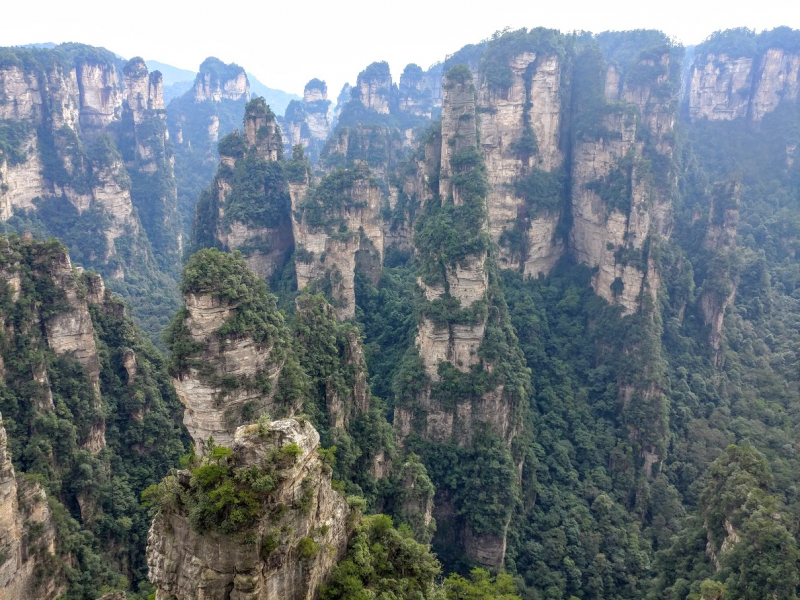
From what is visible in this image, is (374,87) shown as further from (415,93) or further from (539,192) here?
(539,192)

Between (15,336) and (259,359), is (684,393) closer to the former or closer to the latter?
(259,359)

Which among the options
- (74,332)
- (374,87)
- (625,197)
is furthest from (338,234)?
(374,87)

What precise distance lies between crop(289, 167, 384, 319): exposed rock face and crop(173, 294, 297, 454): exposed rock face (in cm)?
2329

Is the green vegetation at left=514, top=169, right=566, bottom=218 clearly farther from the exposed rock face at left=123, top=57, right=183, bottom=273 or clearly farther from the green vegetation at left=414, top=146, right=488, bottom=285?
the exposed rock face at left=123, top=57, right=183, bottom=273

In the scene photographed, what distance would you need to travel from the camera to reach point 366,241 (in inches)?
2175

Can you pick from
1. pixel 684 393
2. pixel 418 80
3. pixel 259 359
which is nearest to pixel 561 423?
pixel 684 393

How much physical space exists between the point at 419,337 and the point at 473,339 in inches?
158

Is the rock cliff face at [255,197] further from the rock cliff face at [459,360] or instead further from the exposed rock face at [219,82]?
the exposed rock face at [219,82]

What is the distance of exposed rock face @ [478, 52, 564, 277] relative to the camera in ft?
186

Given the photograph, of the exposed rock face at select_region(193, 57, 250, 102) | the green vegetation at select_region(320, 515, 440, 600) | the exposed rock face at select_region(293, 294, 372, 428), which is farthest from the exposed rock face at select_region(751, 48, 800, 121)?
the exposed rock face at select_region(193, 57, 250, 102)

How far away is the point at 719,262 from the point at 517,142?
68.3 ft

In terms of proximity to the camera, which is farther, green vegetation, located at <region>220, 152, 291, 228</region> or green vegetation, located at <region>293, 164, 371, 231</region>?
green vegetation, located at <region>220, 152, 291, 228</region>

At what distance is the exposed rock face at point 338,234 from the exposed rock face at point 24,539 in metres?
28.9

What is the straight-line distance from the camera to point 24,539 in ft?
78.0
